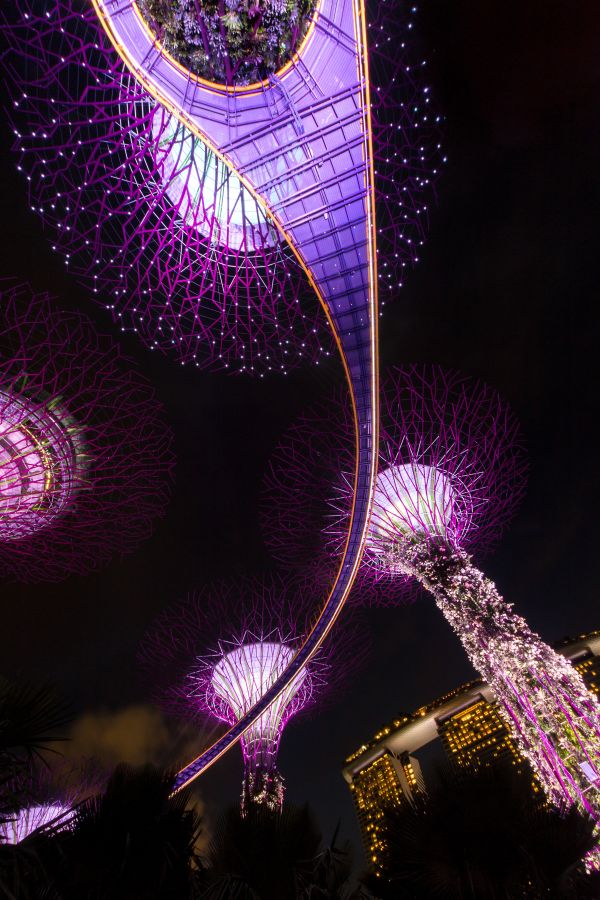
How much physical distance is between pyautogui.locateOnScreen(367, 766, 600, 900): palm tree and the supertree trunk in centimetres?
572

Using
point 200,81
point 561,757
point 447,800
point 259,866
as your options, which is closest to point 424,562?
point 561,757

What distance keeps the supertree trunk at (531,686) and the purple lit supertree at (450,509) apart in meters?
0.03

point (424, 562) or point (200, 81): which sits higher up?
point (200, 81)

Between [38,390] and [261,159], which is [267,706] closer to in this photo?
[38,390]

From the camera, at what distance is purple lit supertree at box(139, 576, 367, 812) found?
22562mm

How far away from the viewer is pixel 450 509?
60.0 ft

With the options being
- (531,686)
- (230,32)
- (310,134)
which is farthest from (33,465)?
(531,686)

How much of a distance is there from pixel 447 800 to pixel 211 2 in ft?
41.3

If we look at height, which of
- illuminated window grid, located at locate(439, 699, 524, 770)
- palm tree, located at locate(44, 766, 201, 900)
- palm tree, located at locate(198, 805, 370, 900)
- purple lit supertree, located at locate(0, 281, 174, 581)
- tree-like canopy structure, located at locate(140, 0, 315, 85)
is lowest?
illuminated window grid, located at locate(439, 699, 524, 770)

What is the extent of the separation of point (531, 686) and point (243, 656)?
13991mm

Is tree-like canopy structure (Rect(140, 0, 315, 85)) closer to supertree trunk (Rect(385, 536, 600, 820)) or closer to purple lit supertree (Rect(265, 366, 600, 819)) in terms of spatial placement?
purple lit supertree (Rect(265, 366, 600, 819))

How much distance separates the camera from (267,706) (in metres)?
21.6

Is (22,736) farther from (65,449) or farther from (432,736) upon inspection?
(432,736)

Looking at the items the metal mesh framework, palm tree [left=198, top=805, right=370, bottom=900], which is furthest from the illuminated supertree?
palm tree [left=198, top=805, right=370, bottom=900]
